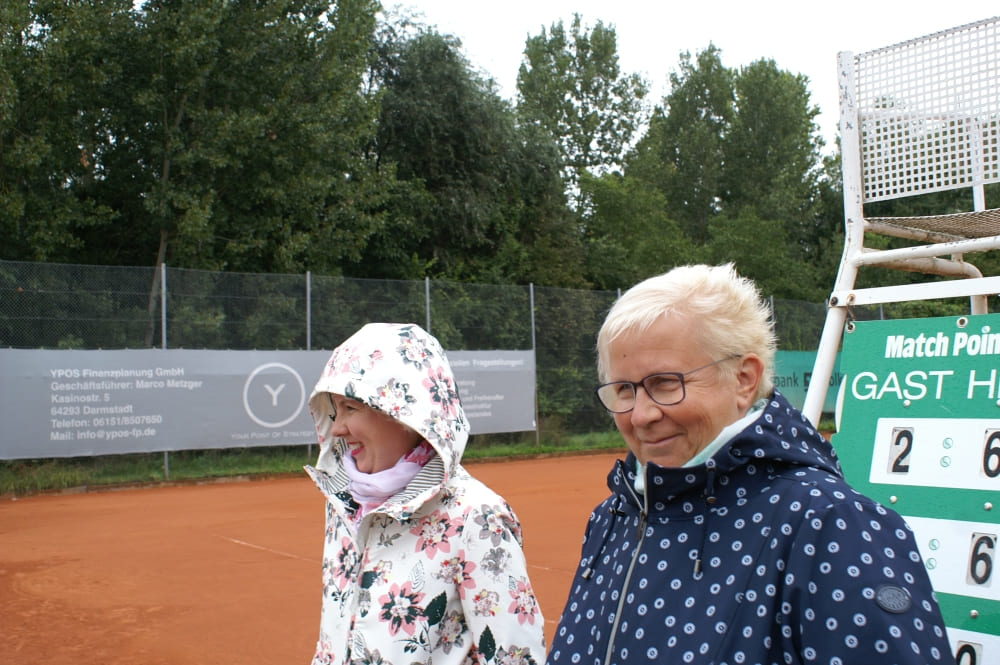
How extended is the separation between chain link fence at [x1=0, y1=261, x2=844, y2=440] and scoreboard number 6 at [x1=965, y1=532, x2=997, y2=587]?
12.8 m

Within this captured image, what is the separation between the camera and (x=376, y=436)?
247cm

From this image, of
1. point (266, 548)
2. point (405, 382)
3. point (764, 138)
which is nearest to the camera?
point (405, 382)

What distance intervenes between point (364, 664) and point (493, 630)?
0.97ft

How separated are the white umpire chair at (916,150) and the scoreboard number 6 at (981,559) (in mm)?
452

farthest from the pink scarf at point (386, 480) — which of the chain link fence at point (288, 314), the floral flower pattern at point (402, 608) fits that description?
the chain link fence at point (288, 314)

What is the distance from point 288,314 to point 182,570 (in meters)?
8.11

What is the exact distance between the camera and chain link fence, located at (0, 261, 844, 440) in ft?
43.2

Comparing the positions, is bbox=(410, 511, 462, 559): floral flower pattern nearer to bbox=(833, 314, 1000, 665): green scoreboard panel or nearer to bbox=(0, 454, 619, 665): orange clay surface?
bbox=(833, 314, 1000, 665): green scoreboard panel

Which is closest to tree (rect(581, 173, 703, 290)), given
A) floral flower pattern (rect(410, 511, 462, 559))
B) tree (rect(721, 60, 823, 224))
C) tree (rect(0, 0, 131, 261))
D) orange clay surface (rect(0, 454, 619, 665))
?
tree (rect(721, 60, 823, 224))

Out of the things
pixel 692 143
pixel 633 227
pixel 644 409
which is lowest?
pixel 644 409

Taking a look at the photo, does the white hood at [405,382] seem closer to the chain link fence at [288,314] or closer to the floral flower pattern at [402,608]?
the floral flower pattern at [402,608]

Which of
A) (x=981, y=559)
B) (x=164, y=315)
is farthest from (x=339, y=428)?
(x=164, y=315)

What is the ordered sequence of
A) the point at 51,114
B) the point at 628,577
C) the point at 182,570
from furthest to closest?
the point at 51,114 → the point at 182,570 → the point at 628,577

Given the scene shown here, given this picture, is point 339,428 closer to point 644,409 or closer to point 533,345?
point 644,409
